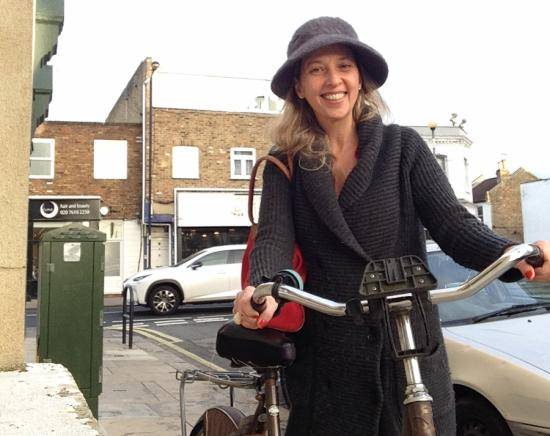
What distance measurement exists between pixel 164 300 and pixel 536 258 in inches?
585

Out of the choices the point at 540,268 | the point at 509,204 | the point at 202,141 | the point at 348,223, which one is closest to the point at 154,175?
the point at 202,141

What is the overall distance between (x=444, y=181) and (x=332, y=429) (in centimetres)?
78

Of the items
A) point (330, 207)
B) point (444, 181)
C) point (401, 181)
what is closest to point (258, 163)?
point (330, 207)

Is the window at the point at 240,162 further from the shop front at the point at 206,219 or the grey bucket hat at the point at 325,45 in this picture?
the grey bucket hat at the point at 325,45

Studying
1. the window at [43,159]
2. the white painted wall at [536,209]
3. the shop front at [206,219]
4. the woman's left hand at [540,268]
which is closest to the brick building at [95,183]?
the window at [43,159]

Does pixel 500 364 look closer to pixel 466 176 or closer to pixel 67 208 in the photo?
pixel 67 208

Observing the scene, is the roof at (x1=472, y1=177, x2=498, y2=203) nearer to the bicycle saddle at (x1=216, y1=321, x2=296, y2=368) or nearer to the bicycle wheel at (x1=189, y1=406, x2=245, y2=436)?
the bicycle wheel at (x1=189, y1=406, x2=245, y2=436)

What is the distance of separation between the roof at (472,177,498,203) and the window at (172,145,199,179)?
2691cm

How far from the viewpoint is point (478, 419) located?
3.90 meters

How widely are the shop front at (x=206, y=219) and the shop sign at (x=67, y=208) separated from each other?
3247 mm

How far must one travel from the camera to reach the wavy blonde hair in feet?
6.45

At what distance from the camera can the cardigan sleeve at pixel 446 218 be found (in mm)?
1695

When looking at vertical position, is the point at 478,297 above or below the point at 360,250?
below

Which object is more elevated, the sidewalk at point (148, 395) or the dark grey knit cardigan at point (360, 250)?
the dark grey knit cardigan at point (360, 250)
